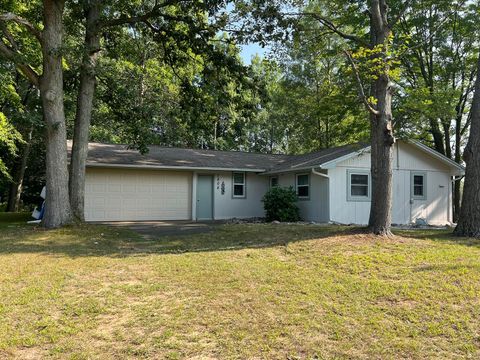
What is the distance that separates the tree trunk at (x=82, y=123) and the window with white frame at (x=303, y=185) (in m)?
8.48

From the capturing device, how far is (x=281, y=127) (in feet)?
116

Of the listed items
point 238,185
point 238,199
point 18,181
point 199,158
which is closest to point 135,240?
point 238,199

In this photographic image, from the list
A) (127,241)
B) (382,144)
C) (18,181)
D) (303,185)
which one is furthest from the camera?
(18,181)

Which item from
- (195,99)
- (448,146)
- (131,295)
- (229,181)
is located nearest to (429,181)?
(448,146)

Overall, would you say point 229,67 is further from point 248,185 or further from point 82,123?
point 248,185

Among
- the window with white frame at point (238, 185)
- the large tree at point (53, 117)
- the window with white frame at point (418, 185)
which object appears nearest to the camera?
the large tree at point (53, 117)

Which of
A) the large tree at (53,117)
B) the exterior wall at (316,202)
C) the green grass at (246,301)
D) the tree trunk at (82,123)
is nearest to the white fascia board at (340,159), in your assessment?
the exterior wall at (316,202)

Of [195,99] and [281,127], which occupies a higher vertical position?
[281,127]

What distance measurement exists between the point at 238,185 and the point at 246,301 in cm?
1321

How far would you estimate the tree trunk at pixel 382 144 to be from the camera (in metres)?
8.90

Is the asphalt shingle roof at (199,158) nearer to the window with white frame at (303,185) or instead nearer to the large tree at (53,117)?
the window with white frame at (303,185)

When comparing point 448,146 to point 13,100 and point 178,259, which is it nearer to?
point 178,259

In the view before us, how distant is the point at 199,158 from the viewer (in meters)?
18.6

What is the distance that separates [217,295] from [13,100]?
17.1m
